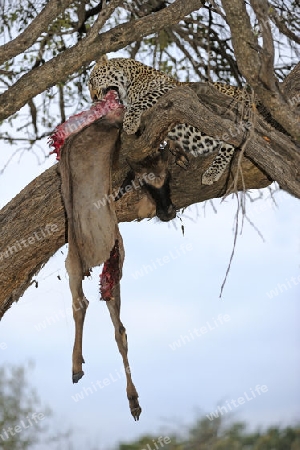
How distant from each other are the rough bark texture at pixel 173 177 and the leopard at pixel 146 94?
0.08 m

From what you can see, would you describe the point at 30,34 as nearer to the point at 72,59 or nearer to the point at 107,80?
the point at 72,59

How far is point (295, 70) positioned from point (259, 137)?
1.52m

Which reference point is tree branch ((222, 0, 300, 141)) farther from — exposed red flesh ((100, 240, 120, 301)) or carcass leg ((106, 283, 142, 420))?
carcass leg ((106, 283, 142, 420))

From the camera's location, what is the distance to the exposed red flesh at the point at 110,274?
13.4ft

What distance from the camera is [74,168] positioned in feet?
13.7

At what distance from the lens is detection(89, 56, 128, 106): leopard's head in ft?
18.0

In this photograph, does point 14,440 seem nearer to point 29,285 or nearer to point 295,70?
point 29,285

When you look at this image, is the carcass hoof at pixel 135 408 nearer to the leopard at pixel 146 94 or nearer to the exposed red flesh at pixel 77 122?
the exposed red flesh at pixel 77 122

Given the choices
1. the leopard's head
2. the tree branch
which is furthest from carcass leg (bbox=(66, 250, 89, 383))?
the leopard's head

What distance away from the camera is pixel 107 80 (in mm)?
5516

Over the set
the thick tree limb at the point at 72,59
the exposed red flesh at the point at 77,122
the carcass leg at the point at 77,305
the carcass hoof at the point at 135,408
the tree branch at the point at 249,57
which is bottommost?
the carcass hoof at the point at 135,408

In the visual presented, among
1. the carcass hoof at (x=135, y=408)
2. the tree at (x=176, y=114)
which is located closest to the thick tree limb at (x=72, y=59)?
the tree at (x=176, y=114)

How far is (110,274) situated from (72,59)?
1.47 metres

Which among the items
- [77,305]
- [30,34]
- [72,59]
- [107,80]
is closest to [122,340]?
[77,305]
